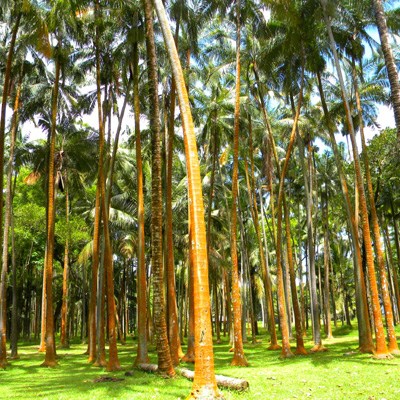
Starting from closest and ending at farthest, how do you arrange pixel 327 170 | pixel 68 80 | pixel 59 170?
pixel 68 80 → pixel 59 170 → pixel 327 170

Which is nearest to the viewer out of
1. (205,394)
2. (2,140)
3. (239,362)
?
(205,394)

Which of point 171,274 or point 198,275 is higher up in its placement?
point 171,274

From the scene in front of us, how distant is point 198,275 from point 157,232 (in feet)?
13.9

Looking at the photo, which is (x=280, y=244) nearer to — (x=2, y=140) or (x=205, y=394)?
(x=205, y=394)

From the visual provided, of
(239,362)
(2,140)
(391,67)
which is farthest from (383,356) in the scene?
(2,140)

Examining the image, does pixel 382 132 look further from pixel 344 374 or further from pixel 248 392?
pixel 248 392

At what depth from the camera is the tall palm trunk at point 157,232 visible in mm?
12633

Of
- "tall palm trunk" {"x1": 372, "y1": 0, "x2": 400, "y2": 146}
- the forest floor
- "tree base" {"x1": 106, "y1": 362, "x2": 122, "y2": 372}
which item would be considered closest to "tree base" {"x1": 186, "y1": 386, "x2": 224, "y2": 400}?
the forest floor

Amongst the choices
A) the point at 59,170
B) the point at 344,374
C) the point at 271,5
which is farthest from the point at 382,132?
the point at 59,170

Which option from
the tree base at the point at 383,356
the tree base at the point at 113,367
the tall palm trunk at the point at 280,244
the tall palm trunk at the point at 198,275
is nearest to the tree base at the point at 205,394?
the tall palm trunk at the point at 198,275

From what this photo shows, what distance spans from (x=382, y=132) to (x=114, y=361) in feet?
57.7

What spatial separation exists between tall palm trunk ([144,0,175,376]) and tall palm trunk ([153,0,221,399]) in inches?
138

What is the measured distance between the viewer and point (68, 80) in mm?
25047

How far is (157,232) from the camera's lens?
13195 mm
